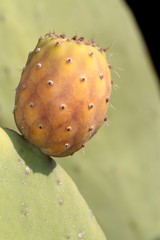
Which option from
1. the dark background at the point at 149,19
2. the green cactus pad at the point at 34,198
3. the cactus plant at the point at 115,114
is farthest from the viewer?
the dark background at the point at 149,19

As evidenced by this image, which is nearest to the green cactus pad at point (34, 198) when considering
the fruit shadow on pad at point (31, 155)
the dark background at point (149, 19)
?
the fruit shadow on pad at point (31, 155)

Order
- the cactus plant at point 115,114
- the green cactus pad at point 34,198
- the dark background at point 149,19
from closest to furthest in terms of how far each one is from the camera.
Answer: the green cactus pad at point 34,198 < the cactus plant at point 115,114 < the dark background at point 149,19

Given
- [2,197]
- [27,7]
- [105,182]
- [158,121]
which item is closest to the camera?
[2,197]

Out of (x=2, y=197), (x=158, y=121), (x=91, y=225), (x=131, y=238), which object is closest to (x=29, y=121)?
(x=2, y=197)

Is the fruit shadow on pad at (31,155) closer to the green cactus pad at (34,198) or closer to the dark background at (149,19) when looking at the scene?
the green cactus pad at (34,198)

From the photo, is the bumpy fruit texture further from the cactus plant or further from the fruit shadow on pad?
the cactus plant

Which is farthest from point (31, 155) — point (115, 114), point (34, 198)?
point (115, 114)

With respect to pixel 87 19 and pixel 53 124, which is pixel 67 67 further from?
pixel 87 19

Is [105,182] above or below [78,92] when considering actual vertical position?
below
